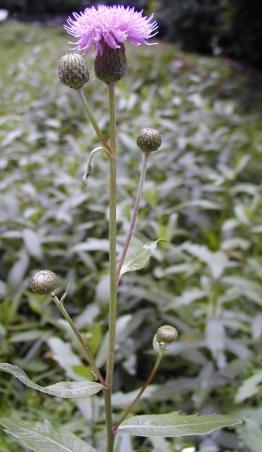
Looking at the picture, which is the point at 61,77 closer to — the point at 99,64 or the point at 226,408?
the point at 99,64

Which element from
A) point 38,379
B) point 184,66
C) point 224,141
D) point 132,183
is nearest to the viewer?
point 38,379

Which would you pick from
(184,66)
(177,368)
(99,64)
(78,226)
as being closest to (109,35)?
(99,64)

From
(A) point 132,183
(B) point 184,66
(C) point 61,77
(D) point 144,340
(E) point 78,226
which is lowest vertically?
(D) point 144,340

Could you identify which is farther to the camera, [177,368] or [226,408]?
[177,368]

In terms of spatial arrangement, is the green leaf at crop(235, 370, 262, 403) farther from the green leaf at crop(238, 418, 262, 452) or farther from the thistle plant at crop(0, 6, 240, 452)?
the thistle plant at crop(0, 6, 240, 452)

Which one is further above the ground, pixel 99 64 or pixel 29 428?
pixel 99 64

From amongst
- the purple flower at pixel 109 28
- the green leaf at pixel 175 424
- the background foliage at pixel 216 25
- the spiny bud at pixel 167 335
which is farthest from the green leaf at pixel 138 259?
the background foliage at pixel 216 25

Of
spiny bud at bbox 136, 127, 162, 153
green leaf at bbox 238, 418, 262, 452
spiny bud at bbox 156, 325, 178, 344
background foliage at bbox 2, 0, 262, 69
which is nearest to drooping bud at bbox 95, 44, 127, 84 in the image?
spiny bud at bbox 136, 127, 162, 153
